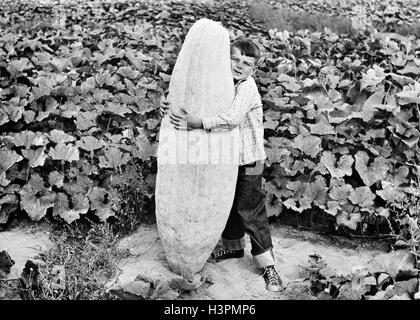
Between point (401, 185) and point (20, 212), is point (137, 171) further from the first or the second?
point (401, 185)

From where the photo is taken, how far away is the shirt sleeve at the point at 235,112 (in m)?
3.36

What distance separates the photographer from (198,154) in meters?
3.43

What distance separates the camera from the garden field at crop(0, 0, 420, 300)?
351 cm

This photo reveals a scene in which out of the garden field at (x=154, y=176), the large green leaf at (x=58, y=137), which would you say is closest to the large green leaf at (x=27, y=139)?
the garden field at (x=154, y=176)

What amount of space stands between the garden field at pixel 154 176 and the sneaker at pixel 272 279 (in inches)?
2.7

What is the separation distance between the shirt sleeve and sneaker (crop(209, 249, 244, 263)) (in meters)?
1.07

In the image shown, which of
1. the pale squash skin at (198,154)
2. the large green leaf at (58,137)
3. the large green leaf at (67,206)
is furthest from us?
the large green leaf at (58,137)

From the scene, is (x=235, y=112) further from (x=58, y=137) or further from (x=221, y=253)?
(x=58, y=137)

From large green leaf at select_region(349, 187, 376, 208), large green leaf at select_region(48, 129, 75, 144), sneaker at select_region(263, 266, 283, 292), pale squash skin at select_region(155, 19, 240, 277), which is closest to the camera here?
pale squash skin at select_region(155, 19, 240, 277)

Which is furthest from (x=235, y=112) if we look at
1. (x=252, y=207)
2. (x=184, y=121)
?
(x=252, y=207)

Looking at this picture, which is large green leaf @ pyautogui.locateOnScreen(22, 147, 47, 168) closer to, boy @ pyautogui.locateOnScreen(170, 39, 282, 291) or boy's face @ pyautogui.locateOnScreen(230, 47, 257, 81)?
boy @ pyautogui.locateOnScreen(170, 39, 282, 291)

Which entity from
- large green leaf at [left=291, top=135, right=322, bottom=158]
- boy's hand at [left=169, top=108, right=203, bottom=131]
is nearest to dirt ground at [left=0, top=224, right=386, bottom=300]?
large green leaf at [left=291, top=135, right=322, bottom=158]

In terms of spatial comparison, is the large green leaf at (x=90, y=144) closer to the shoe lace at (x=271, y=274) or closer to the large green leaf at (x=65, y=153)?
the large green leaf at (x=65, y=153)
